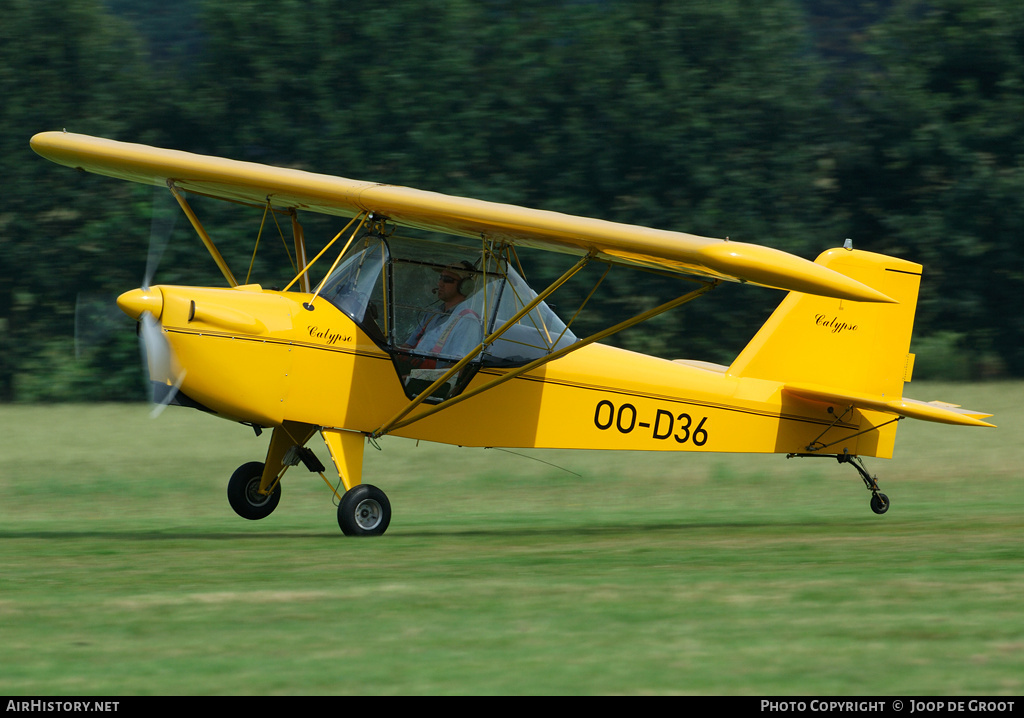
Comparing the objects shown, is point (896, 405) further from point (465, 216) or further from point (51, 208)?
point (51, 208)

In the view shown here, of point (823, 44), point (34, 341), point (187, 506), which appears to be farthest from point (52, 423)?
point (823, 44)

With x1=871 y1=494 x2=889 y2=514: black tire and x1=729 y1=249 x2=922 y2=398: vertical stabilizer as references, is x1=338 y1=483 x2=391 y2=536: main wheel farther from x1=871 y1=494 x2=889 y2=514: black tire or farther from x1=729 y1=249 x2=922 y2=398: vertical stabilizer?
x1=871 y1=494 x2=889 y2=514: black tire

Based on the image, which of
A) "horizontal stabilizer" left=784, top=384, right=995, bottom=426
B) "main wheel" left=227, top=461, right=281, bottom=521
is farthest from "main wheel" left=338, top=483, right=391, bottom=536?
"horizontal stabilizer" left=784, top=384, right=995, bottom=426

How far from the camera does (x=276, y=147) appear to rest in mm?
24234

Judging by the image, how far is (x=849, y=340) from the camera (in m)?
12.1

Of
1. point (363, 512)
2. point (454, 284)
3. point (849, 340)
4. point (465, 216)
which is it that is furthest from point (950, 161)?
point (363, 512)

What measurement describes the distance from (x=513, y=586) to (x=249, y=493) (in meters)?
4.48

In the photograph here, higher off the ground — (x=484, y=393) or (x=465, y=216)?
(x=465, y=216)

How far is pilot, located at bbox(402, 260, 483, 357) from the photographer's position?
34.5ft

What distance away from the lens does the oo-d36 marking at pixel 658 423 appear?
37.1 ft

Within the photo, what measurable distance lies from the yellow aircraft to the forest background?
423 inches

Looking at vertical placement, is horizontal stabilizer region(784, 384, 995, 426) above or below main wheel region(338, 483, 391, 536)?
above

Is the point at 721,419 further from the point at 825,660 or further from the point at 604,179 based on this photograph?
the point at 604,179

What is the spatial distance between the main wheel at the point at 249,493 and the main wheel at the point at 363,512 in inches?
58.8
